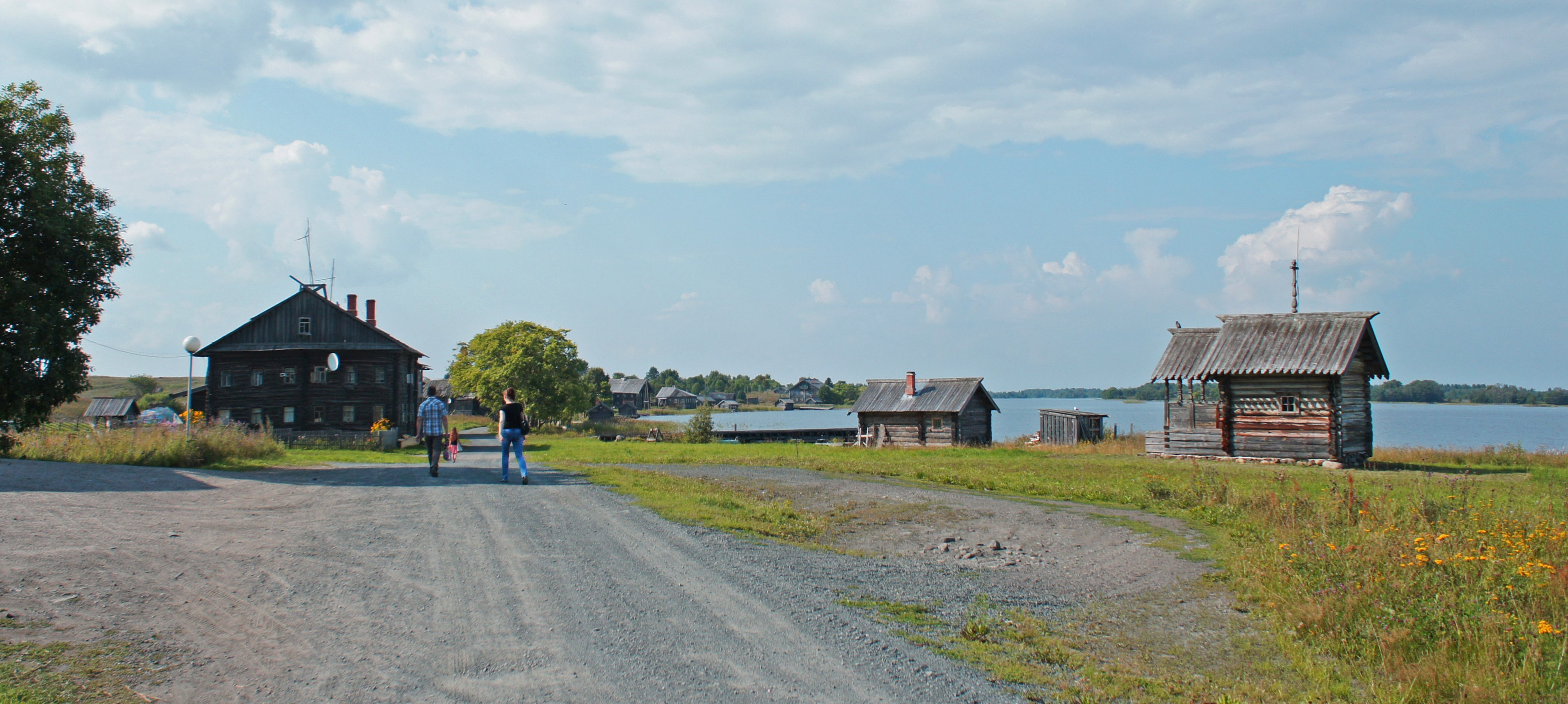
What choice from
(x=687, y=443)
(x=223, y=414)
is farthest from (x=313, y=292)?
(x=687, y=443)

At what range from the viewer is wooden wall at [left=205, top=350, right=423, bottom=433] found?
43.8 metres

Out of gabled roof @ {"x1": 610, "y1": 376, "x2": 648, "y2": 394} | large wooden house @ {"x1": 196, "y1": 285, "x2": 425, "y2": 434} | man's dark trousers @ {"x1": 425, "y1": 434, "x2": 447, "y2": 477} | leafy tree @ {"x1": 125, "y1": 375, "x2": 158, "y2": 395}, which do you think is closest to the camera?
man's dark trousers @ {"x1": 425, "y1": 434, "x2": 447, "y2": 477}

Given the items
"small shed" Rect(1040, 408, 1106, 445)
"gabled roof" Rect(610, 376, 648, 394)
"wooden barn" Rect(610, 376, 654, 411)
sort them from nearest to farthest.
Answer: "small shed" Rect(1040, 408, 1106, 445) < "wooden barn" Rect(610, 376, 654, 411) < "gabled roof" Rect(610, 376, 648, 394)

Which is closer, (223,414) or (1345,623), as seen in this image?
(1345,623)

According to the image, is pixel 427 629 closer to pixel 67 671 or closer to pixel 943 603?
pixel 67 671

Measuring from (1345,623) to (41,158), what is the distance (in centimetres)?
2954

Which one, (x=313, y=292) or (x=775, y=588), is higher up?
(x=313, y=292)

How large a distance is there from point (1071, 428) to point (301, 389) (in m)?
40.4

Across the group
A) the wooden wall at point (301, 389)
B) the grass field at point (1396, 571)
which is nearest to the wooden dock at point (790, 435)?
the wooden wall at point (301, 389)

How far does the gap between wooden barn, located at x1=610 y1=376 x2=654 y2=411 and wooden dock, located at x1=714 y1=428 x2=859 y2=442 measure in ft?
215

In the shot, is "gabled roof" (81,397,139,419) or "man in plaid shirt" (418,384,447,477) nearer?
"man in plaid shirt" (418,384,447,477)

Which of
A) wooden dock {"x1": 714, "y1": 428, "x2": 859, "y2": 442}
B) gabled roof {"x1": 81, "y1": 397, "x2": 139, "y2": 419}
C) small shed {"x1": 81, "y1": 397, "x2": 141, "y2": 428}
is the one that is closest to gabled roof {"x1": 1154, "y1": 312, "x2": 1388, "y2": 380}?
wooden dock {"x1": 714, "y1": 428, "x2": 859, "y2": 442}

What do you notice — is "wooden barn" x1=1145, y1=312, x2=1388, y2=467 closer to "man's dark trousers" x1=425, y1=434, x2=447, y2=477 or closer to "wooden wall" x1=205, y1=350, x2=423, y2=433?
"man's dark trousers" x1=425, y1=434, x2=447, y2=477

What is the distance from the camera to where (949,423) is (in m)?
43.9
